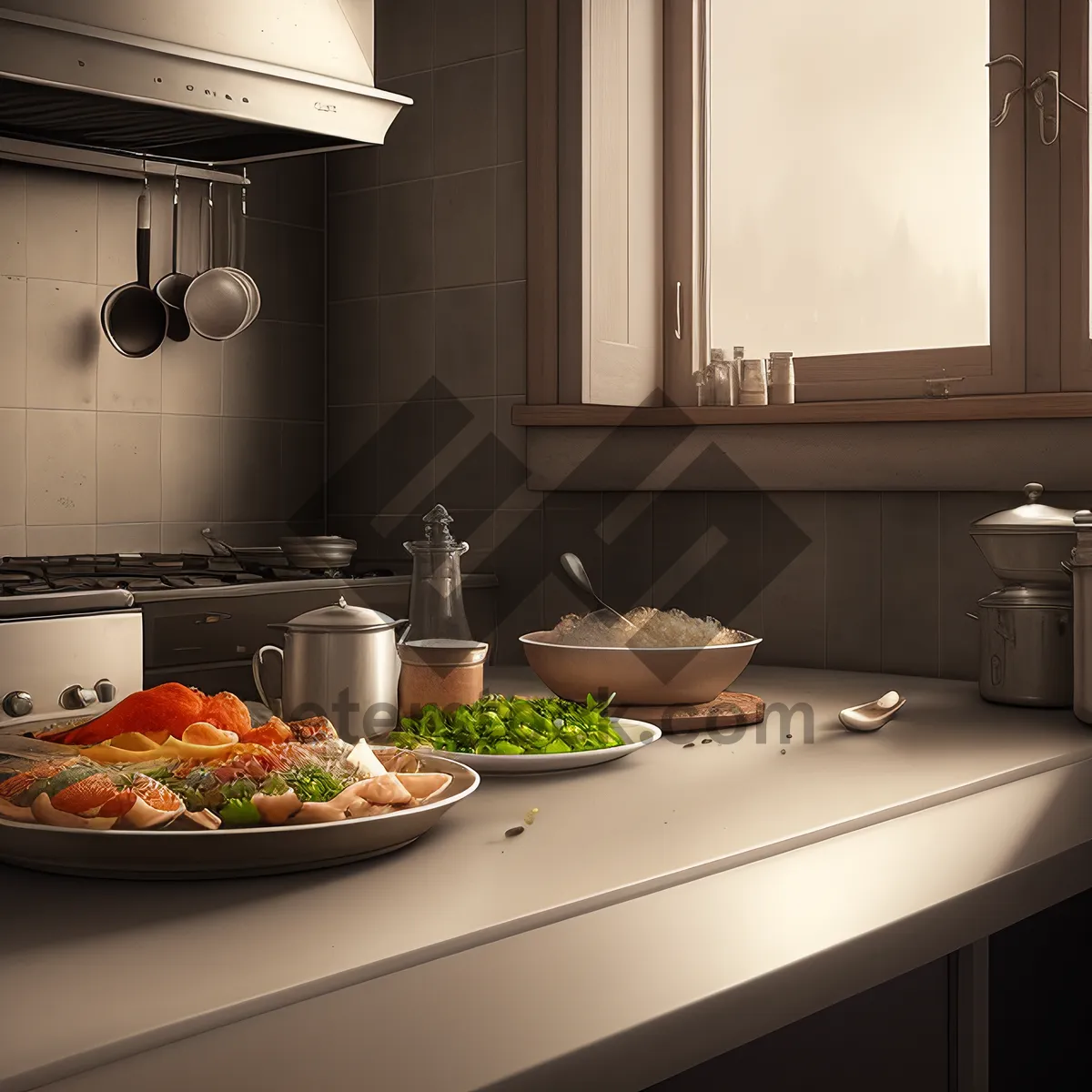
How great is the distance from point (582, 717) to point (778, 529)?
1.11 m

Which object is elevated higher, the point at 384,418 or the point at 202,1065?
the point at 384,418

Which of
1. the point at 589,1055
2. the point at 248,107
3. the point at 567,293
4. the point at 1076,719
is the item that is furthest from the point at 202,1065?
the point at 567,293

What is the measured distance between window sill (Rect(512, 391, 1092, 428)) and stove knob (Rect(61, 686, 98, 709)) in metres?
0.99

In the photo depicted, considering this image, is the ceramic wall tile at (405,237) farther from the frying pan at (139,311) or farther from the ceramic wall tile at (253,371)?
the frying pan at (139,311)

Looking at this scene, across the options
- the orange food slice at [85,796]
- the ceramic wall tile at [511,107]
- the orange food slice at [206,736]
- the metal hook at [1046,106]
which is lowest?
the orange food slice at [85,796]

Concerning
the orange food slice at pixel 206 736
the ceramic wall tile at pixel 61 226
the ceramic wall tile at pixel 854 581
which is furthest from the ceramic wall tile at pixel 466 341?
the orange food slice at pixel 206 736

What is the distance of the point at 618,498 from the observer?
2.53 meters

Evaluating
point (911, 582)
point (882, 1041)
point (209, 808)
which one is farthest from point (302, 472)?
point (209, 808)

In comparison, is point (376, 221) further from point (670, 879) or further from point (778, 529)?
point (670, 879)

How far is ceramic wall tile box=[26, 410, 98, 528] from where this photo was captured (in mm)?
2570

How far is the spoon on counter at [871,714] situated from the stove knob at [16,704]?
1140 mm

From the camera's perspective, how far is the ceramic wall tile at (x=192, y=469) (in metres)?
2.80

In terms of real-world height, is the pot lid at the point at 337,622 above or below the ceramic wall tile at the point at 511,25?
below

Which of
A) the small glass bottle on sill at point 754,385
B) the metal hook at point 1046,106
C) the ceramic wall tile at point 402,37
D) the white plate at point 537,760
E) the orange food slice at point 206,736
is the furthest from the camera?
the ceramic wall tile at point 402,37
